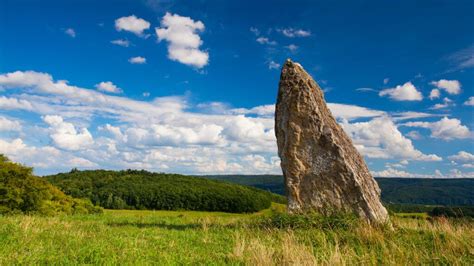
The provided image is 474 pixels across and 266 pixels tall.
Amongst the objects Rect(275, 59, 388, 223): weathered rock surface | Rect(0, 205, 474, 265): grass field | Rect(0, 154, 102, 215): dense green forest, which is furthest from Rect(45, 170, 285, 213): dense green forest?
Rect(0, 205, 474, 265): grass field

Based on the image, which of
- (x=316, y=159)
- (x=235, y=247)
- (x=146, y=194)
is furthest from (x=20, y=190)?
(x=146, y=194)

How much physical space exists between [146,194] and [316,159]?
72452mm

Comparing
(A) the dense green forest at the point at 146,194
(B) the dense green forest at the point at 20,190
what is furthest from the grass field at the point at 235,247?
→ (A) the dense green forest at the point at 146,194

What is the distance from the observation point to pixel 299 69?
1722cm

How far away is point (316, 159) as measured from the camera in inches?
611

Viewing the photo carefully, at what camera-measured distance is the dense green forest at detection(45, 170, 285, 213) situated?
80.2m

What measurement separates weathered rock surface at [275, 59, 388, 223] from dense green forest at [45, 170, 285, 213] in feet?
220

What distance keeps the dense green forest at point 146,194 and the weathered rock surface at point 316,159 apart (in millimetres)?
66973

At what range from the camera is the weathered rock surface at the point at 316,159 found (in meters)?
14.6

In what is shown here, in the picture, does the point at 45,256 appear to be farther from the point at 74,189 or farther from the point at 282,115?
the point at 74,189

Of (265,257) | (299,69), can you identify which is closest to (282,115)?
(299,69)

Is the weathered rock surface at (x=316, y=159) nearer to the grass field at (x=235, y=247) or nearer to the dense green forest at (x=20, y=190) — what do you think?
the grass field at (x=235, y=247)

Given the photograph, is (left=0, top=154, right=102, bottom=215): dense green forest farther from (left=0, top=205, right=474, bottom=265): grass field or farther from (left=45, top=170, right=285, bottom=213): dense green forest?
(left=45, top=170, right=285, bottom=213): dense green forest

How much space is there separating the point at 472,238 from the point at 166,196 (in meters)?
78.4
